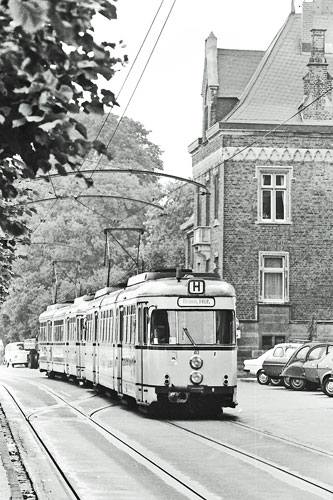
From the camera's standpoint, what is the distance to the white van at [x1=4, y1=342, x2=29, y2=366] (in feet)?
268

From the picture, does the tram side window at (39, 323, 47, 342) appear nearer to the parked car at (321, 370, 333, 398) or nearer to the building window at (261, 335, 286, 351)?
the building window at (261, 335, 286, 351)

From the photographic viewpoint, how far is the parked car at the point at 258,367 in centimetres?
4309

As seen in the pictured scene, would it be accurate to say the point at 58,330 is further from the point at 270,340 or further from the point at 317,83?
the point at 317,83

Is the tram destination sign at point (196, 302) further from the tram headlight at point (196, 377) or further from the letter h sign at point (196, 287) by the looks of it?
the tram headlight at point (196, 377)

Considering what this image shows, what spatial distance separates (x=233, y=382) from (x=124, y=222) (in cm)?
5711

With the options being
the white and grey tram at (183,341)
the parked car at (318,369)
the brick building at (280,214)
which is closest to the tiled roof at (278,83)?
the brick building at (280,214)

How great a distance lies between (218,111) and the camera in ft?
174

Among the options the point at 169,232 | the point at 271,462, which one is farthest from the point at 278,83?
the point at 271,462

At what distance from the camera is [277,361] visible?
134 feet

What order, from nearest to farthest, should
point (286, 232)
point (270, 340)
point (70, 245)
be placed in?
point (270, 340) → point (286, 232) → point (70, 245)

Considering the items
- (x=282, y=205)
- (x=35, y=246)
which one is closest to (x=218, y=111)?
(x=282, y=205)

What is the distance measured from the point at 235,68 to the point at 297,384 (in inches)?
800

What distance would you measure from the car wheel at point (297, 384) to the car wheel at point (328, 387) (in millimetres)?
3746

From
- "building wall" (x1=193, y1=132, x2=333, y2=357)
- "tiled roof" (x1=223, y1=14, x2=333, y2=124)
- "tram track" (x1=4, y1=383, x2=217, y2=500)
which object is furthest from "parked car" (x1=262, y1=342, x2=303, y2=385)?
"tram track" (x1=4, y1=383, x2=217, y2=500)
